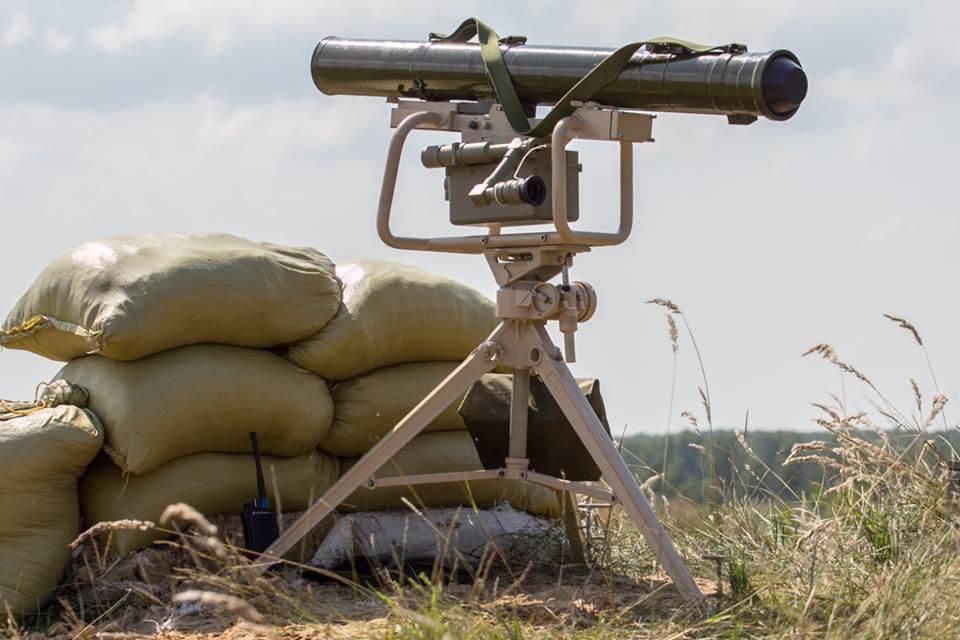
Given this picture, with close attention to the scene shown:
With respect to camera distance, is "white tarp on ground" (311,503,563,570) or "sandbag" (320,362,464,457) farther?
"sandbag" (320,362,464,457)

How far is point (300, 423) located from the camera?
17.7ft

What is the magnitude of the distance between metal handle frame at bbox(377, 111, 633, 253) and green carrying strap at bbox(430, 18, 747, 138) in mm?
91

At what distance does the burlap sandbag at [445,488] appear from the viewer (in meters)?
5.57

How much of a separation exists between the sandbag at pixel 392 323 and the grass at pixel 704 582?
2.38 ft

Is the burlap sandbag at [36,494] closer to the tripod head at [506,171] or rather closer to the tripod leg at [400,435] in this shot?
the tripod leg at [400,435]

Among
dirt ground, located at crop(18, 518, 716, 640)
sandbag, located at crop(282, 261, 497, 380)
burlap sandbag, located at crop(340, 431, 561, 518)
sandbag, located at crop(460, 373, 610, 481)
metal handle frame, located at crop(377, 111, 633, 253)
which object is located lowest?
dirt ground, located at crop(18, 518, 716, 640)

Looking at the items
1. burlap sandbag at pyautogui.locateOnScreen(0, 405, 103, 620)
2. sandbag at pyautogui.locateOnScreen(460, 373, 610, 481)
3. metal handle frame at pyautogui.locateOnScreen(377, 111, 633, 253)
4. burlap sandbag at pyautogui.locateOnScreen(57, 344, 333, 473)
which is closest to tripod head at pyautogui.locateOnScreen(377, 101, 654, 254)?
metal handle frame at pyautogui.locateOnScreen(377, 111, 633, 253)

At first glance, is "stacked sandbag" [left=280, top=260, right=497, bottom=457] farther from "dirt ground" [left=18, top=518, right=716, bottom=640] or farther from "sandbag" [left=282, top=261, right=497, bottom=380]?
"dirt ground" [left=18, top=518, right=716, bottom=640]

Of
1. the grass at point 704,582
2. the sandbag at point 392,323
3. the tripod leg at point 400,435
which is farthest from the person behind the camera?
the sandbag at point 392,323

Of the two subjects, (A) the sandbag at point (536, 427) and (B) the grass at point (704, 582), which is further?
(A) the sandbag at point (536, 427)

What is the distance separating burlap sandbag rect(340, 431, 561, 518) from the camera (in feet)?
18.3

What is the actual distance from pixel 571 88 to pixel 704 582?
5.40ft

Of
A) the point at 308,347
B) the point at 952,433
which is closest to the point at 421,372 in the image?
the point at 308,347

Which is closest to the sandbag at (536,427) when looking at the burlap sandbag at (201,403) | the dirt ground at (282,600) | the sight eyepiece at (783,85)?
the dirt ground at (282,600)
